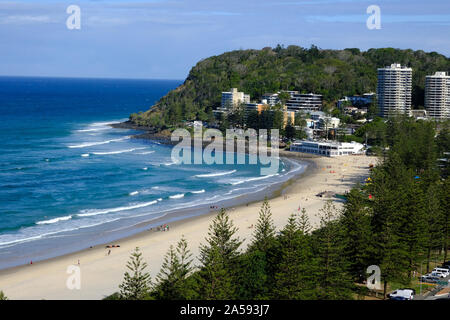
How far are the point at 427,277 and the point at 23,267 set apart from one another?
70.2ft

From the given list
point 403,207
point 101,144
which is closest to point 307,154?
point 101,144

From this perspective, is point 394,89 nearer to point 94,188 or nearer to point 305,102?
point 305,102

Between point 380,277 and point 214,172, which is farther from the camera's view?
point 214,172

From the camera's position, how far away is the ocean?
117 feet

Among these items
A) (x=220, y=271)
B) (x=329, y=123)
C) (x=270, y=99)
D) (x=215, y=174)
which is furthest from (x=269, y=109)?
(x=220, y=271)

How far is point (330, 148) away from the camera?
72312 millimetres

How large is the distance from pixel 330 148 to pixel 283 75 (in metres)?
47.1

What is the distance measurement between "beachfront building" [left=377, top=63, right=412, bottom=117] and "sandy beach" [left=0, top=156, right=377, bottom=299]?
143 feet

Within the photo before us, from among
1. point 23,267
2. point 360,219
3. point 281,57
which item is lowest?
point 23,267

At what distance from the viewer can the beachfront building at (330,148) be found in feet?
235

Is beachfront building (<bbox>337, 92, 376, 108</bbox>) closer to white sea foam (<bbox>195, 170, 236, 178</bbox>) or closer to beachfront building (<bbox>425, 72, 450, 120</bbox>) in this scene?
beachfront building (<bbox>425, 72, 450, 120</bbox>)

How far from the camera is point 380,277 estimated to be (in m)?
24.2

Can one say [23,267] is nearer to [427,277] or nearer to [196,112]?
[427,277]
